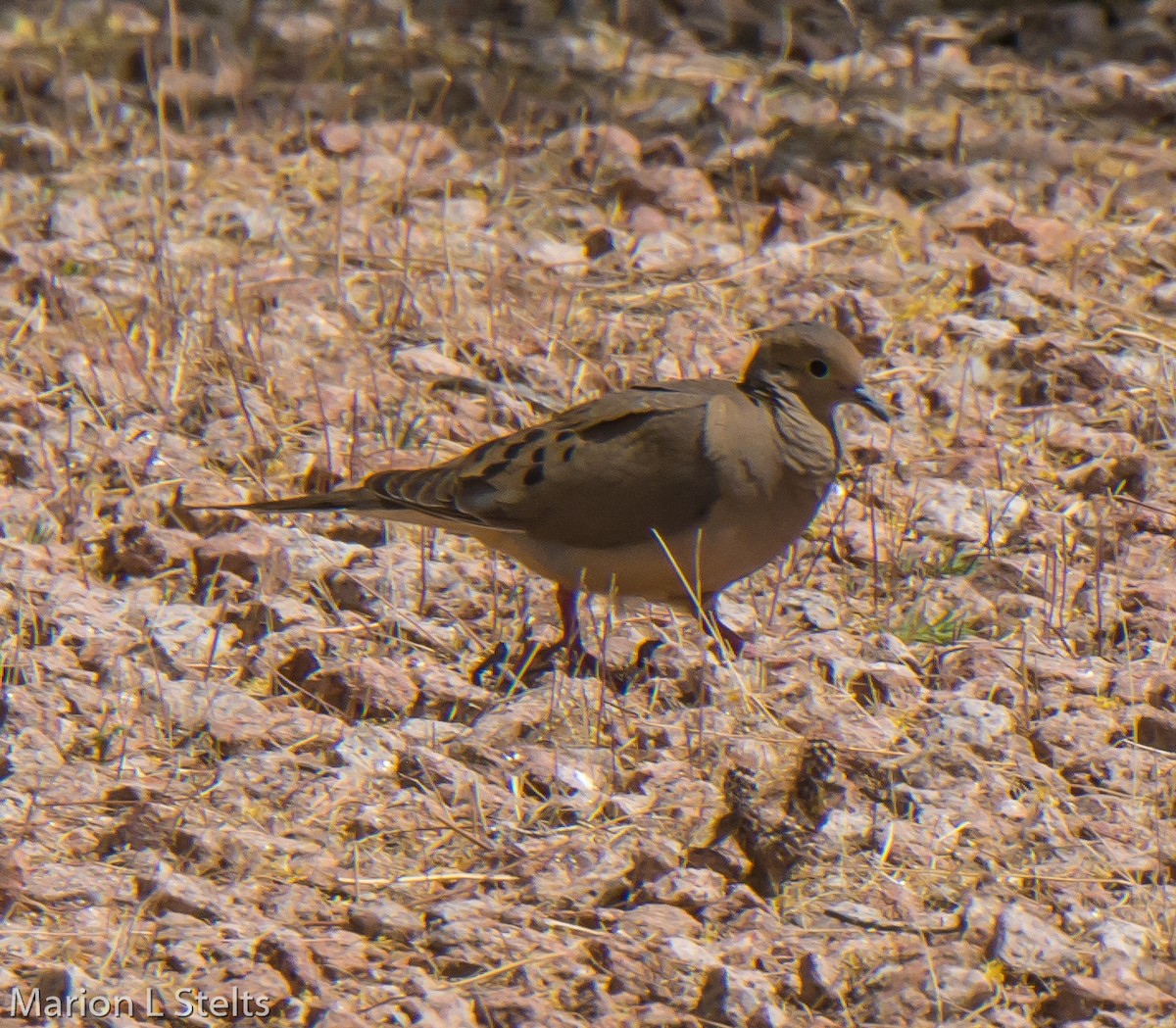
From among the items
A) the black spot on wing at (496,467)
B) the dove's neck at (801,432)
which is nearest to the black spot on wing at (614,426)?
the black spot on wing at (496,467)

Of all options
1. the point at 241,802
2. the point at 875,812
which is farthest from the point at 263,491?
the point at 875,812

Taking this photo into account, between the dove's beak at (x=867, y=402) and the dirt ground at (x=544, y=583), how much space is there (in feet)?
1.32

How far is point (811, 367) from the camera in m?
3.96

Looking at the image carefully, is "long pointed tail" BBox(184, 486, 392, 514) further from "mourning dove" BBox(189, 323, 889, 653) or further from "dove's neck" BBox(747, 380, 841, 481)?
"dove's neck" BBox(747, 380, 841, 481)

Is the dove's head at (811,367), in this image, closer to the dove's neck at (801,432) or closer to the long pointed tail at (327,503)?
the dove's neck at (801,432)

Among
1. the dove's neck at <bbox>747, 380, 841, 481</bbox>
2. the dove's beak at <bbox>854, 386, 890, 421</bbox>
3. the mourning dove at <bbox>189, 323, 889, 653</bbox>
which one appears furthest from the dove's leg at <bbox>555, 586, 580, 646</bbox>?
the dove's beak at <bbox>854, 386, 890, 421</bbox>

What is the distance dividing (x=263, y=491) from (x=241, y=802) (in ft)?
4.45

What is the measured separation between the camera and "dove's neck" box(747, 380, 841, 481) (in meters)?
3.77

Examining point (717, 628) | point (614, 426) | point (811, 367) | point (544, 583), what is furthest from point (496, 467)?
point (811, 367)

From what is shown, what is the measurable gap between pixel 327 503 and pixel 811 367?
108 centimetres

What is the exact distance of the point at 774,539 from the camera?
3746 millimetres

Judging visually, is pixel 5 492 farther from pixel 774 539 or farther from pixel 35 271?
pixel 774 539

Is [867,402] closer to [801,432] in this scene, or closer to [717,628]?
[801,432]

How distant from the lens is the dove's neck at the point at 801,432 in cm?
377
